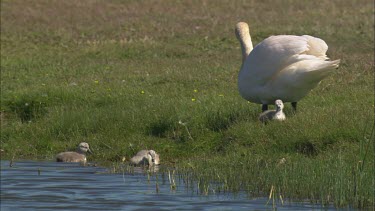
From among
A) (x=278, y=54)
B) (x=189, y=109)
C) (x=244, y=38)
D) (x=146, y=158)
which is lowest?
(x=146, y=158)

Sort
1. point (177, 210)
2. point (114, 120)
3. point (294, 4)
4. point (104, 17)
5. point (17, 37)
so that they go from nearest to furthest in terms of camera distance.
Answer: point (177, 210), point (114, 120), point (17, 37), point (104, 17), point (294, 4)

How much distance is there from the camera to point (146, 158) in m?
13.7

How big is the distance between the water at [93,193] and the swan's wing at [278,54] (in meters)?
2.46

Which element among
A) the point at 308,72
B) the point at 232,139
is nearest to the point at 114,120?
the point at 232,139

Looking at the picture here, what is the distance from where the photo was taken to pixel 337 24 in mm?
33938

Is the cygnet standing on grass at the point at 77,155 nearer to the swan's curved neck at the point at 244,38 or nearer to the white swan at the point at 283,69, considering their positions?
the white swan at the point at 283,69

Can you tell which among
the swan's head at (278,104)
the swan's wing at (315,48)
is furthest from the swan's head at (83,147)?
the swan's wing at (315,48)

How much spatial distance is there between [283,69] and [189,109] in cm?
221

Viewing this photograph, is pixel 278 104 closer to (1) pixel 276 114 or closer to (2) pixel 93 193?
(1) pixel 276 114

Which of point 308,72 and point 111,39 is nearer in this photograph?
point 308,72

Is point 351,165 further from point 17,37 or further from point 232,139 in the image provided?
point 17,37

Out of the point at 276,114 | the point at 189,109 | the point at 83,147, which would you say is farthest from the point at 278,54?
the point at 83,147

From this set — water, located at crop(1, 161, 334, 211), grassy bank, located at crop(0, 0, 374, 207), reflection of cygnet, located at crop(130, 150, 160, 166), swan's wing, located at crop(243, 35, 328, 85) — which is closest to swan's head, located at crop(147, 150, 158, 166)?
reflection of cygnet, located at crop(130, 150, 160, 166)

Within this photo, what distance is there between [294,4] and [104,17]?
9.70 meters
